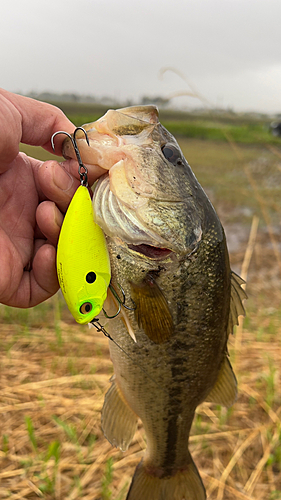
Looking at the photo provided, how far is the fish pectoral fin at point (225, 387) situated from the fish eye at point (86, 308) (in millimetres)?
770

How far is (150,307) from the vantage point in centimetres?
154

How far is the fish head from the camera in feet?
4.76

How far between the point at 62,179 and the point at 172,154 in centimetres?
45

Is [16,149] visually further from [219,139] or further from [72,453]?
[219,139]

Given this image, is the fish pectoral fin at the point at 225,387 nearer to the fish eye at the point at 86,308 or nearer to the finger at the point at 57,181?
the fish eye at the point at 86,308

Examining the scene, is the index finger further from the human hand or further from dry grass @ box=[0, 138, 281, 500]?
dry grass @ box=[0, 138, 281, 500]

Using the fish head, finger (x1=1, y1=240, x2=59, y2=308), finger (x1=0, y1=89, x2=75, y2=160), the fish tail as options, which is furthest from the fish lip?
the fish tail

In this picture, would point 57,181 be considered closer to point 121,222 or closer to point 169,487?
point 121,222

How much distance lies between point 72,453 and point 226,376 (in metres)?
1.38

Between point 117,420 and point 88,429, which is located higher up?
point 117,420

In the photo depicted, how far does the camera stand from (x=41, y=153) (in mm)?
6836

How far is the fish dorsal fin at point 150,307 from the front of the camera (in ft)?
5.04

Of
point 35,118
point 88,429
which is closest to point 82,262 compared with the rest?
point 35,118

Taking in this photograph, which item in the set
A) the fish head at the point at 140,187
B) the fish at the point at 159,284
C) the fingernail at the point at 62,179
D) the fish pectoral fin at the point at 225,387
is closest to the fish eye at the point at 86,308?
the fish at the point at 159,284
